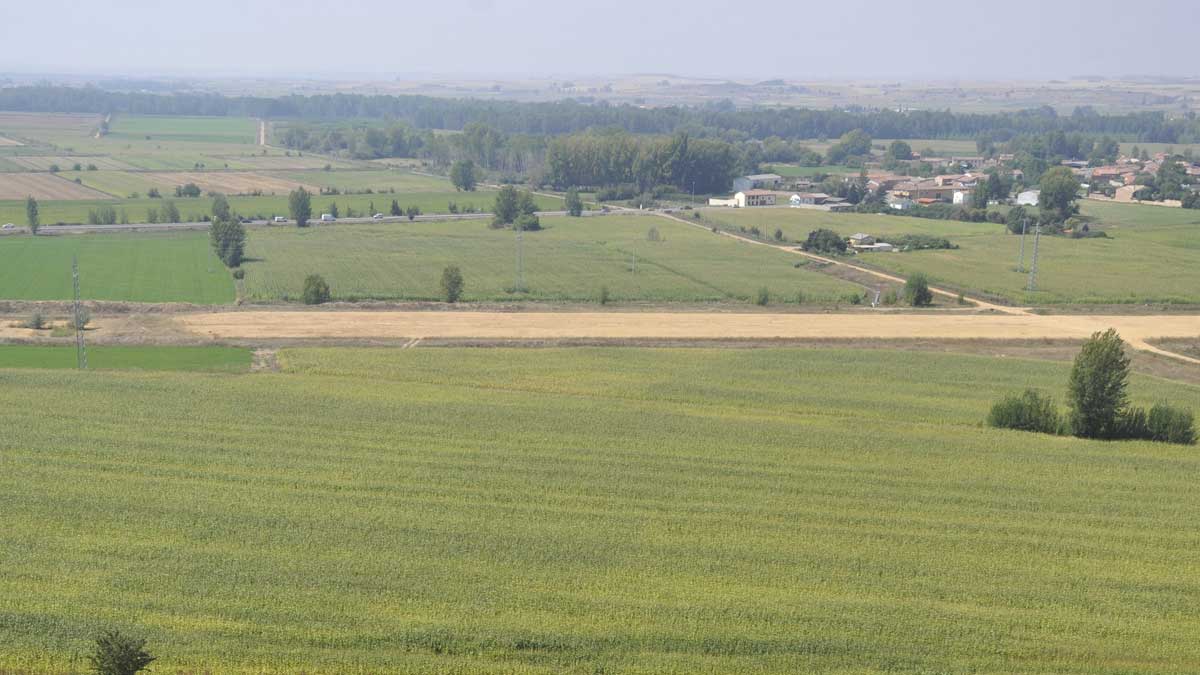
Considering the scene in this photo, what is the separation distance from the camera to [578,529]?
88.8 ft

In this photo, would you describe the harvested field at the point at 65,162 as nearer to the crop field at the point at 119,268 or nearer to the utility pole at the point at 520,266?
the crop field at the point at 119,268

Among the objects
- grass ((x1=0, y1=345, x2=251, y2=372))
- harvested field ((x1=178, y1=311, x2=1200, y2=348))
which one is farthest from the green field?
grass ((x1=0, y1=345, x2=251, y2=372))

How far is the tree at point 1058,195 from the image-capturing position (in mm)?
87250

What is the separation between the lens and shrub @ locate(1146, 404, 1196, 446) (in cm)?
3497

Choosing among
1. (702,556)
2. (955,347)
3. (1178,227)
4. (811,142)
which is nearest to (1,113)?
(811,142)

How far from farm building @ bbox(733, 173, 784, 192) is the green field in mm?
16183

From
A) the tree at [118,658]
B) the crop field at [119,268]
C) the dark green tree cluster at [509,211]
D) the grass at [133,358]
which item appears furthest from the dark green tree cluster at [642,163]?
the tree at [118,658]

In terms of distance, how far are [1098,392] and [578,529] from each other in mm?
16238

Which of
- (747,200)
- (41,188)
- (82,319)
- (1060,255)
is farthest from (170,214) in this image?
(1060,255)

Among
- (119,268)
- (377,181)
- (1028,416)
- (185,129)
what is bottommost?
(119,268)

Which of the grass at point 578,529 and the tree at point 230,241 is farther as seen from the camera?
the tree at point 230,241

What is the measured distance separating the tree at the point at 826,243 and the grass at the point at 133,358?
1478 inches

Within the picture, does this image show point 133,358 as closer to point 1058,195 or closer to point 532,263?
point 532,263

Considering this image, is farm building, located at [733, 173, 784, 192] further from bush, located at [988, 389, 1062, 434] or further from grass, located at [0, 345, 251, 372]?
bush, located at [988, 389, 1062, 434]
